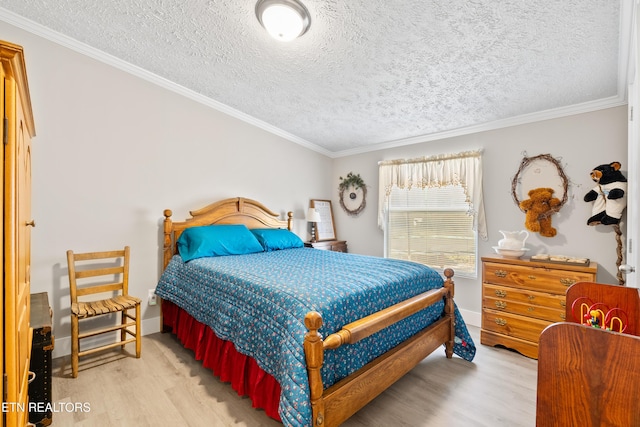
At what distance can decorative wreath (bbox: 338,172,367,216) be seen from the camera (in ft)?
15.2

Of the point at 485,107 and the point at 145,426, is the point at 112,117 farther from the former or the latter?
the point at 485,107

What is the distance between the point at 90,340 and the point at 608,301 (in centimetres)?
370

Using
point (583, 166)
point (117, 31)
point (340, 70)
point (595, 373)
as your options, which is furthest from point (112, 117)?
point (583, 166)

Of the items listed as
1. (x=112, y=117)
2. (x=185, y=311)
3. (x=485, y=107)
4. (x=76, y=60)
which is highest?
(x=76, y=60)

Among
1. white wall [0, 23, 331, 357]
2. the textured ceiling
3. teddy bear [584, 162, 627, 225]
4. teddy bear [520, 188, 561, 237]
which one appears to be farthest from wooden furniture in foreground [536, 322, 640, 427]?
white wall [0, 23, 331, 357]

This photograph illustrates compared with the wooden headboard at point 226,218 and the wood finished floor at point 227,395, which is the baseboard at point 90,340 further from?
the wooden headboard at point 226,218

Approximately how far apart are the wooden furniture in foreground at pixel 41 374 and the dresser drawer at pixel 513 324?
340 cm

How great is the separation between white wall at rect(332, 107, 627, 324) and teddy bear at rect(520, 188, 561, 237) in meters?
0.08

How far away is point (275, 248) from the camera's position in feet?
11.4

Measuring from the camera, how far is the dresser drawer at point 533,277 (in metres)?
2.43

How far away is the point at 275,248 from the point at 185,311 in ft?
3.94

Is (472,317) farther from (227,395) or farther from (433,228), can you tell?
(227,395)

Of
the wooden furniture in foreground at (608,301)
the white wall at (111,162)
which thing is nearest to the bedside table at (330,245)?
the white wall at (111,162)

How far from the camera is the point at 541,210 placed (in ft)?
9.68
